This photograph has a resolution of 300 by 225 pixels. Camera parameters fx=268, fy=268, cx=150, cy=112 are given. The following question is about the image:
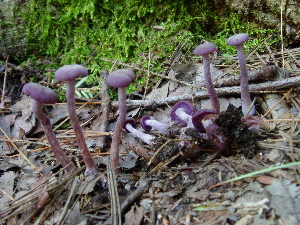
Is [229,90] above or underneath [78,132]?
above

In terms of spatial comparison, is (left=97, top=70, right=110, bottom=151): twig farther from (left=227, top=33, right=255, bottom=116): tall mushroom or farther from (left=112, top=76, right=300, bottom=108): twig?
(left=227, top=33, right=255, bottom=116): tall mushroom

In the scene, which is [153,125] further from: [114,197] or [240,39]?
[240,39]

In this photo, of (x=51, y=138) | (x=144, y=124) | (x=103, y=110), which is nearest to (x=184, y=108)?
(x=144, y=124)

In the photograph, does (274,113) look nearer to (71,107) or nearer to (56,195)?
(71,107)

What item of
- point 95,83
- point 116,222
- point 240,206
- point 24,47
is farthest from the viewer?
point 24,47

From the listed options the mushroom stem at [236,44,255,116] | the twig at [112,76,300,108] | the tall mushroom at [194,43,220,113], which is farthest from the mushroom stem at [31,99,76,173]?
the mushroom stem at [236,44,255,116]

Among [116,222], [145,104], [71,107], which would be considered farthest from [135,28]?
[116,222]
